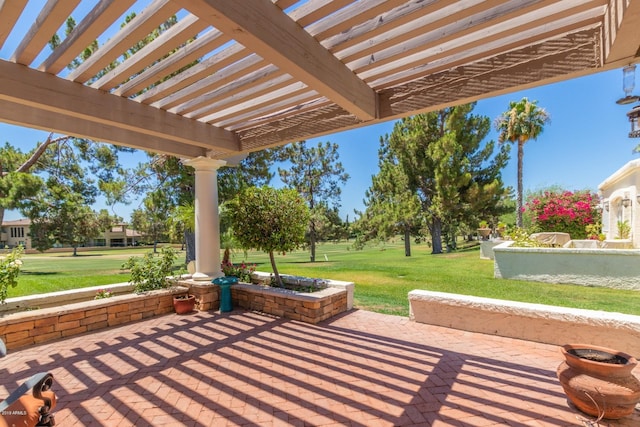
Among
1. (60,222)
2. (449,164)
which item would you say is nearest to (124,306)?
(60,222)

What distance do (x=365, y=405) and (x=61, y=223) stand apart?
1452 cm

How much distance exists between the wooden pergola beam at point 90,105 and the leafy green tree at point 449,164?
15060 millimetres

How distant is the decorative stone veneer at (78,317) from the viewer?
3.88 m

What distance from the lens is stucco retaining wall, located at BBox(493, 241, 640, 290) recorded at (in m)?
6.88

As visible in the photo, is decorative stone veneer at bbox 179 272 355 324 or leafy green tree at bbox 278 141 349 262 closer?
decorative stone veneer at bbox 179 272 355 324

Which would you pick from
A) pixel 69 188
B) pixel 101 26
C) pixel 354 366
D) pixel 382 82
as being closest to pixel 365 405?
pixel 354 366

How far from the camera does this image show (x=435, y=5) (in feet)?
6.39

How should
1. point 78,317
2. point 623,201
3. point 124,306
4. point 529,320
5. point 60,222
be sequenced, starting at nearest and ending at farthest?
point 529,320 < point 78,317 < point 124,306 < point 623,201 < point 60,222

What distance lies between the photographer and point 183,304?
527cm

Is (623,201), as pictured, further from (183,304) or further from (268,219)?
(183,304)

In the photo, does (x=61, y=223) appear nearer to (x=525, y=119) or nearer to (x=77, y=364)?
(x=77, y=364)

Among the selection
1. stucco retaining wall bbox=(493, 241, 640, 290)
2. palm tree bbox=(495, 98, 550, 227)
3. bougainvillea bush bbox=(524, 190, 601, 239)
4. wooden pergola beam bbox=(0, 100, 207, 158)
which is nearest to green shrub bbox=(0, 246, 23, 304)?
wooden pergola beam bbox=(0, 100, 207, 158)

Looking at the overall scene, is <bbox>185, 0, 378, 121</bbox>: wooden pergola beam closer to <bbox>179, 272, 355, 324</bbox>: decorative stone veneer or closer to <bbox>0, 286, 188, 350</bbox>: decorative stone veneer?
<bbox>179, 272, 355, 324</bbox>: decorative stone veneer

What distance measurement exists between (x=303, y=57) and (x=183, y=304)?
15.2 feet
